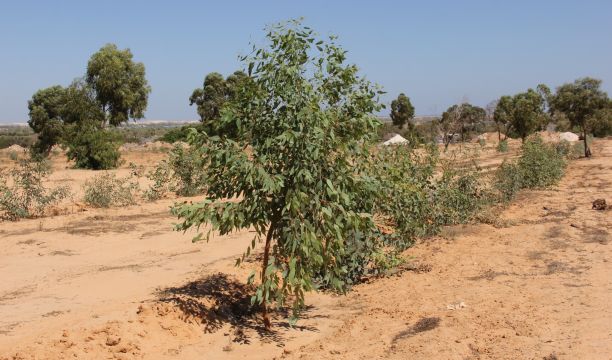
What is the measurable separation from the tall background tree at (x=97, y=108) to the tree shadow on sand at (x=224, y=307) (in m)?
20.8

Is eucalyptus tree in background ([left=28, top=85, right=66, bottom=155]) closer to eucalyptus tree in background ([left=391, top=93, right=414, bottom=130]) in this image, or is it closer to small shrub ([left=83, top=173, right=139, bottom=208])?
small shrub ([left=83, top=173, right=139, bottom=208])

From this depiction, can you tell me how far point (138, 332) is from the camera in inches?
233

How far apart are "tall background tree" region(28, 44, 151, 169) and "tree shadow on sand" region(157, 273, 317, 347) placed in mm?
20830

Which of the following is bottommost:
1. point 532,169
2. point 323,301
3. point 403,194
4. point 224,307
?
point 323,301

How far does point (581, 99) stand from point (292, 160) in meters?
24.2

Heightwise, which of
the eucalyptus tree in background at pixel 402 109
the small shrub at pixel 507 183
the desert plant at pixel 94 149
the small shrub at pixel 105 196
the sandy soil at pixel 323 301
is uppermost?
the eucalyptus tree in background at pixel 402 109

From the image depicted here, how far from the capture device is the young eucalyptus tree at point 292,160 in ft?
17.9

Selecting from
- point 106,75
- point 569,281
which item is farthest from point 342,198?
point 106,75

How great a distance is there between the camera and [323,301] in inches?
307

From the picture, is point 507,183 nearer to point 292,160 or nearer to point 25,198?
point 292,160

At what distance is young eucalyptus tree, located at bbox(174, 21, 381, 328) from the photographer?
546 cm

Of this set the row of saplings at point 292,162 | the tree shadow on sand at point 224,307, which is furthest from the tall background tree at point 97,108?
the row of saplings at point 292,162

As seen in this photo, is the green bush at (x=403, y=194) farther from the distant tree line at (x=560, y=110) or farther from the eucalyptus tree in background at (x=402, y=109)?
the eucalyptus tree in background at (x=402, y=109)

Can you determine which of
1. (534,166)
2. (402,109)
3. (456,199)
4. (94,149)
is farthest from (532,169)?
(402,109)
